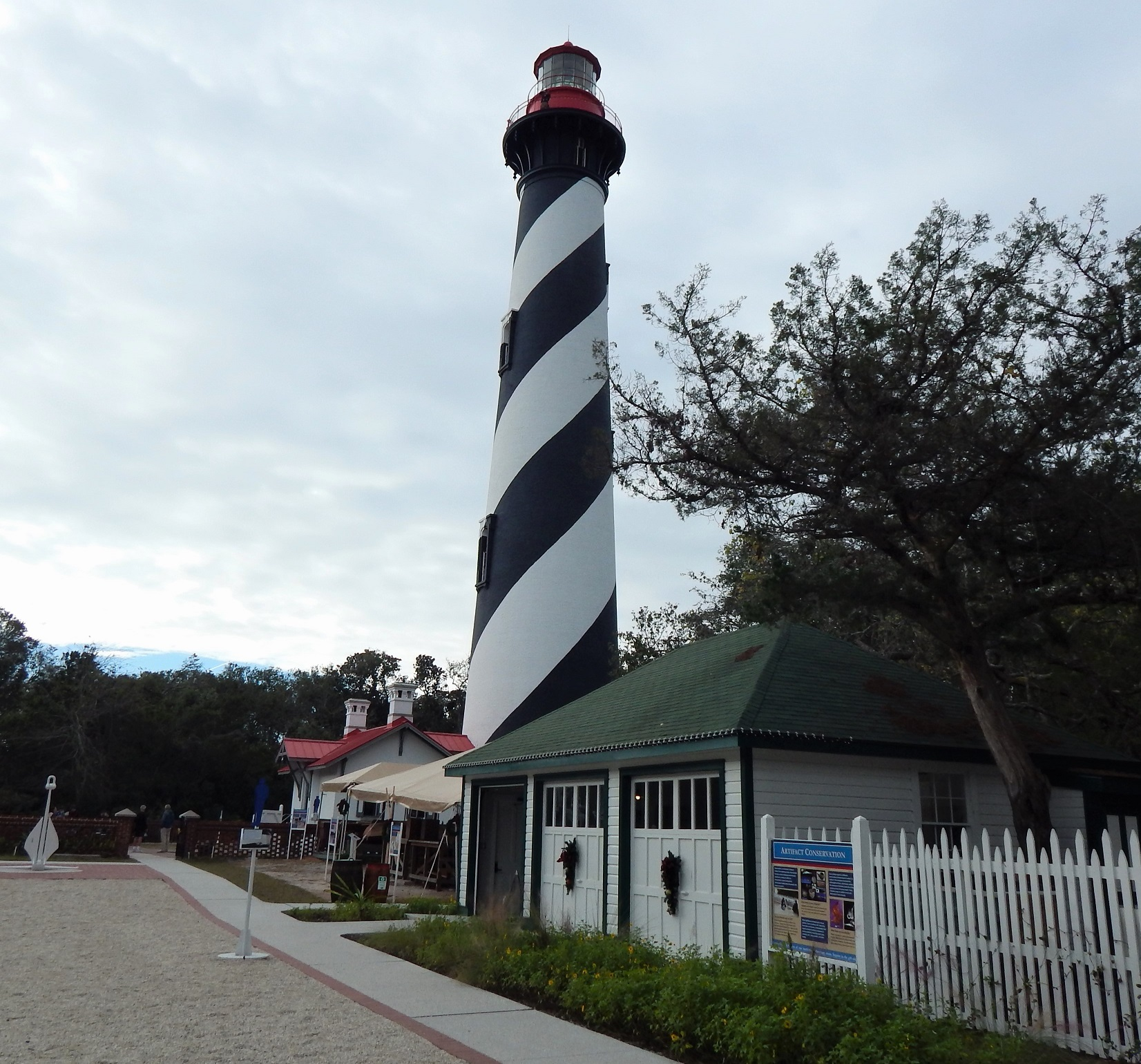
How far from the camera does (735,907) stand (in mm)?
9500

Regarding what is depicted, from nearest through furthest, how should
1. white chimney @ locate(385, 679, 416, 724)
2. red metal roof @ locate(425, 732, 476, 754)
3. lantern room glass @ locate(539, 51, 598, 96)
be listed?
1. lantern room glass @ locate(539, 51, 598, 96)
2. red metal roof @ locate(425, 732, 476, 754)
3. white chimney @ locate(385, 679, 416, 724)

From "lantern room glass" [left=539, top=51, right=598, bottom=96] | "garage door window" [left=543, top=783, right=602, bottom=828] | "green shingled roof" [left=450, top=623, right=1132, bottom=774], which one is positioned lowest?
"garage door window" [left=543, top=783, right=602, bottom=828]

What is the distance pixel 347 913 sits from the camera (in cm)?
1370

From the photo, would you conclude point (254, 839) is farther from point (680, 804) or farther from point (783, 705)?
point (783, 705)

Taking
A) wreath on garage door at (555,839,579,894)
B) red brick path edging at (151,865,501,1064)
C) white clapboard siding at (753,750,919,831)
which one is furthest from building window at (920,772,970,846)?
red brick path edging at (151,865,501,1064)

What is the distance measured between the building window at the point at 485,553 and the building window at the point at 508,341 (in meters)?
3.63

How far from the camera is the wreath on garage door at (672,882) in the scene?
419 inches

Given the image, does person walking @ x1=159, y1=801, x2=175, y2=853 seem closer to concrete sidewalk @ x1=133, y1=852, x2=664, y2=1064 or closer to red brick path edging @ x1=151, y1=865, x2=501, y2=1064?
concrete sidewalk @ x1=133, y1=852, x2=664, y2=1064

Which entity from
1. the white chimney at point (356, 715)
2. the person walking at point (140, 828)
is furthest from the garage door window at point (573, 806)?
the person walking at point (140, 828)

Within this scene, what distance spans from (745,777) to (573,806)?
4.03 metres

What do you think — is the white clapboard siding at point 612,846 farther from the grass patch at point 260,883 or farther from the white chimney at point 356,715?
the white chimney at point 356,715

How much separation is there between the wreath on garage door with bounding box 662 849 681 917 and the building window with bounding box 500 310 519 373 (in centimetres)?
1416

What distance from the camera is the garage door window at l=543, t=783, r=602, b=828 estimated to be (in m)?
12.6

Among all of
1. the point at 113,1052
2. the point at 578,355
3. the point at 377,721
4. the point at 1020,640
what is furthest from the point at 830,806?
the point at 377,721
